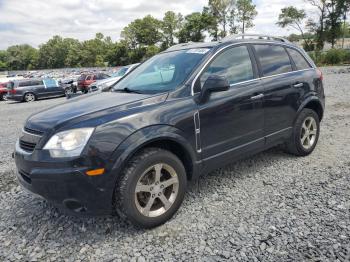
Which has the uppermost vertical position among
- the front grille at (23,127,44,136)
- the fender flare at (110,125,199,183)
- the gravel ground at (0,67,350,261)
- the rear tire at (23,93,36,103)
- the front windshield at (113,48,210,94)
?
the front windshield at (113,48,210,94)

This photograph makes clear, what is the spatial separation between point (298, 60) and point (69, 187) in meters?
3.79

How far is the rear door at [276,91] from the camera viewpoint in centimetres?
404

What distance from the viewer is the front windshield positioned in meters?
3.45

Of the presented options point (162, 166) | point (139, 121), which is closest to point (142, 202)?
point (162, 166)

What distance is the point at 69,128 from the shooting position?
2721mm

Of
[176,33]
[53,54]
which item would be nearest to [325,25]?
[176,33]

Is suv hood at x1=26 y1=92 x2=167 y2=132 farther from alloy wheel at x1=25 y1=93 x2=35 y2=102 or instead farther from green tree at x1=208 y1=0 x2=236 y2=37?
green tree at x1=208 y1=0 x2=236 y2=37

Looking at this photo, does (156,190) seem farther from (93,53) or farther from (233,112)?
(93,53)

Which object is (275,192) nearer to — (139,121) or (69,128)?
(139,121)

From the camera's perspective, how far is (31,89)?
64.6 feet

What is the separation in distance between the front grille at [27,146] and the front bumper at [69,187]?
0.10 meters

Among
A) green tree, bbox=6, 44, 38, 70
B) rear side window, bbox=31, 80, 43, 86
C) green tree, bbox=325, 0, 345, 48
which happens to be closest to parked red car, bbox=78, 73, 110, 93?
rear side window, bbox=31, 80, 43, 86

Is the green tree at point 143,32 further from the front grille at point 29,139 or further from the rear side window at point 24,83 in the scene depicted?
the front grille at point 29,139

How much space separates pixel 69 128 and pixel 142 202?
1006 millimetres
